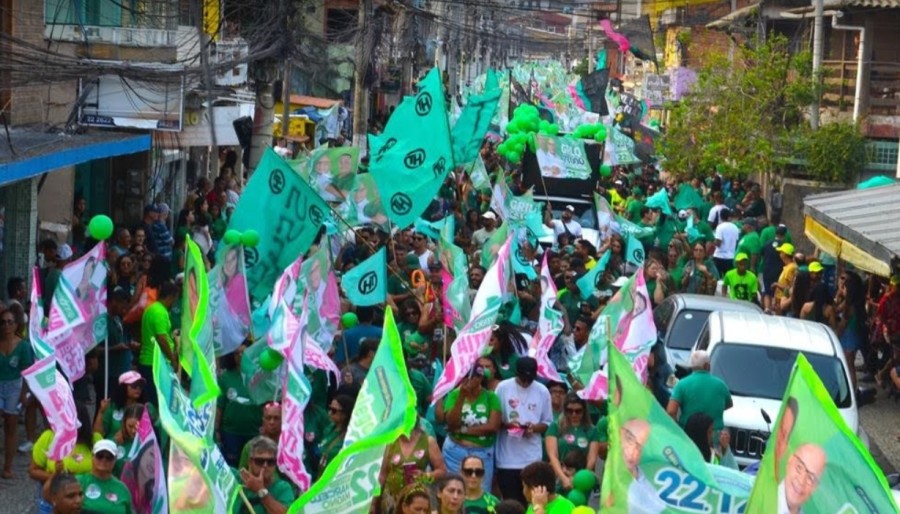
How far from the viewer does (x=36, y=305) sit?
11352 mm

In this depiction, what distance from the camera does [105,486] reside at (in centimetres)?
936

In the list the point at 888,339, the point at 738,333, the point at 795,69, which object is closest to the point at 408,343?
the point at 738,333

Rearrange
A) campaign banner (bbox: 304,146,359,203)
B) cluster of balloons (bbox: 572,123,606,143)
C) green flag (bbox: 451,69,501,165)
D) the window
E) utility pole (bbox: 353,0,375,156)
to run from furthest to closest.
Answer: the window
utility pole (bbox: 353,0,375,156)
cluster of balloons (bbox: 572,123,606,143)
green flag (bbox: 451,69,501,165)
campaign banner (bbox: 304,146,359,203)

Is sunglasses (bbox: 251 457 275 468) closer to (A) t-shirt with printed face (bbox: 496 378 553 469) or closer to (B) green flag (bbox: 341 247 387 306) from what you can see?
(A) t-shirt with printed face (bbox: 496 378 553 469)

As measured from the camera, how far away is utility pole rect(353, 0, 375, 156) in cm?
3644

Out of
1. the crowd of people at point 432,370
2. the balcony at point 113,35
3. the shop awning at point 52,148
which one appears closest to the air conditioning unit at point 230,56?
the balcony at point 113,35

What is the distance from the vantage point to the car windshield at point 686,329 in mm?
16156

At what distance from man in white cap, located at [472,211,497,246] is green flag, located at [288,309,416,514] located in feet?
38.6

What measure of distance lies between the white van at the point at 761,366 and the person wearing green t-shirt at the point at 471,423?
9.36ft

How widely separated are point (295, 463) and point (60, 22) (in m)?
15.2

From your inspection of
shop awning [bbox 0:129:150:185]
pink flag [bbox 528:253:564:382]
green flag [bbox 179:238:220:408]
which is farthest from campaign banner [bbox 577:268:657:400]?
shop awning [bbox 0:129:150:185]

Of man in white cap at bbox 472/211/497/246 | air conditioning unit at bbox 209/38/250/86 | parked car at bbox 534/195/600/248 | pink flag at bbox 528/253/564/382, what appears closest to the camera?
pink flag at bbox 528/253/564/382

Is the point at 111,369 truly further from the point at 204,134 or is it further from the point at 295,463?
the point at 204,134

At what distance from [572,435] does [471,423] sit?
2.03 ft
